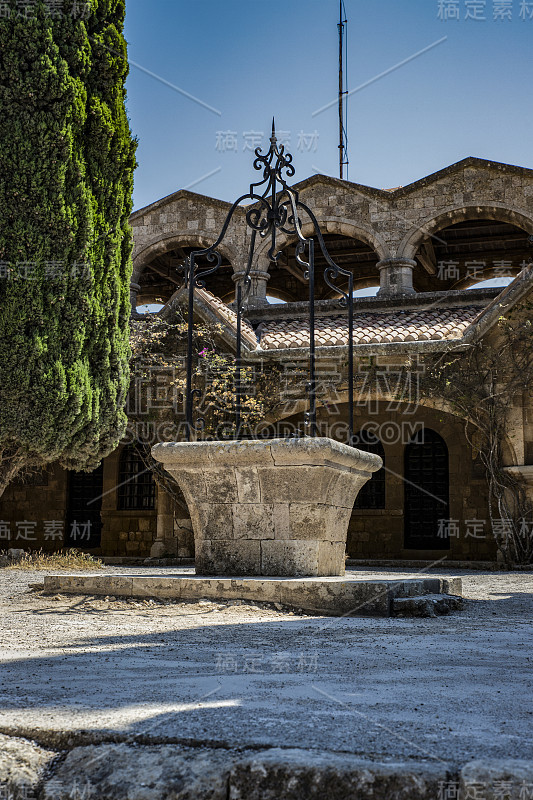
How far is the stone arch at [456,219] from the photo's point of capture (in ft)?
43.2

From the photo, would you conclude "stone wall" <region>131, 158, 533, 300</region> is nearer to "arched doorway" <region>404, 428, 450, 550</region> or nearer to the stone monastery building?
the stone monastery building

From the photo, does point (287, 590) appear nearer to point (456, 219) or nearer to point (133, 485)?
point (456, 219)

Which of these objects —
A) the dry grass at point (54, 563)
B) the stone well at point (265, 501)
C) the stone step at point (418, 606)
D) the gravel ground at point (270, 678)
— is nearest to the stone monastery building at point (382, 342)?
the dry grass at point (54, 563)

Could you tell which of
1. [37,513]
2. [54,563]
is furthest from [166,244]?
[54,563]

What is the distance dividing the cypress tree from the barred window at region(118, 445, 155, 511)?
5142mm

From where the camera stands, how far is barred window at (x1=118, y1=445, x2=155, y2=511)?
15.3 m

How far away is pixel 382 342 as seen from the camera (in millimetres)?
11461

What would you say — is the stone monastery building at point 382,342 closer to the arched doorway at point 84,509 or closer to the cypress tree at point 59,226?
the arched doorway at point 84,509

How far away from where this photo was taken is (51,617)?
460 cm

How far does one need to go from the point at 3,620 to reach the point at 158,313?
27.1 ft

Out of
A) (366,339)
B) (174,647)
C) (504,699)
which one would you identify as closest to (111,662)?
(174,647)

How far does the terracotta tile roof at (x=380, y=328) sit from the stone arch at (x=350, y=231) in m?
1.41

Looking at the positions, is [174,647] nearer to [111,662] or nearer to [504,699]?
[111,662]

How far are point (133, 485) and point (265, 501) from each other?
34.0ft
